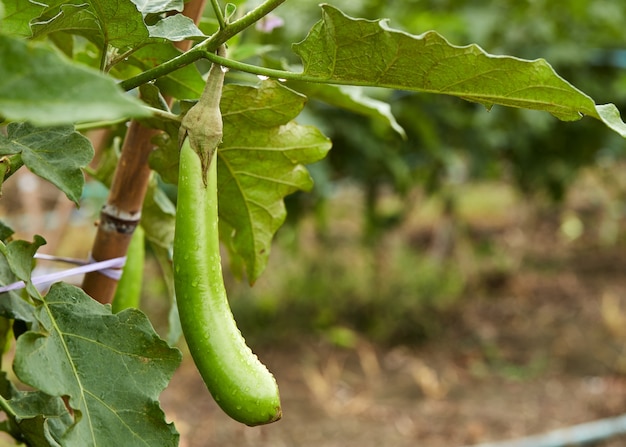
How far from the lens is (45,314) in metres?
0.48

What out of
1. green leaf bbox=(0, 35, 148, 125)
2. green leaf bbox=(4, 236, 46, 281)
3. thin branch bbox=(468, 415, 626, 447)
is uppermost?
green leaf bbox=(0, 35, 148, 125)

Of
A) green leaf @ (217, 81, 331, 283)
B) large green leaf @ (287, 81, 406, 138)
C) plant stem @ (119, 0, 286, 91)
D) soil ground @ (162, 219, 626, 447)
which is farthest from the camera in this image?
soil ground @ (162, 219, 626, 447)

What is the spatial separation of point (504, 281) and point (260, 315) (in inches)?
55.3

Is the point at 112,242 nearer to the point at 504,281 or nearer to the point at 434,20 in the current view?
the point at 434,20

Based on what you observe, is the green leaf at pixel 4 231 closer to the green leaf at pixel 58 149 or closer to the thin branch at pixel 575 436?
the green leaf at pixel 58 149

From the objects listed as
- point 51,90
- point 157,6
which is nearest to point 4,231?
point 157,6

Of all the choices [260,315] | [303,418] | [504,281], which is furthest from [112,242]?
[504,281]

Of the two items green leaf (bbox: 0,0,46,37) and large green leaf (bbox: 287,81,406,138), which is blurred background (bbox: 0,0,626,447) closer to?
large green leaf (bbox: 287,81,406,138)

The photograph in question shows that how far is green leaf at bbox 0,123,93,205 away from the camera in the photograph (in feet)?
1.56

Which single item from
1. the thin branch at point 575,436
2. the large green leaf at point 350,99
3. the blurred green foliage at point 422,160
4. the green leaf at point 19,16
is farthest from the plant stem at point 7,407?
the blurred green foliage at point 422,160

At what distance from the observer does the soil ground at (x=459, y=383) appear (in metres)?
2.60

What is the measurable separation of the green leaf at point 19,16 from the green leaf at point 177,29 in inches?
2.9

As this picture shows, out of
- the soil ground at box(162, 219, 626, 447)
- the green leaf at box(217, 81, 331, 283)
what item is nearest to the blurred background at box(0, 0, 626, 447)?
the soil ground at box(162, 219, 626, 447)

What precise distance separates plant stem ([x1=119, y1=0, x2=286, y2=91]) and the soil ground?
6.02 ft
